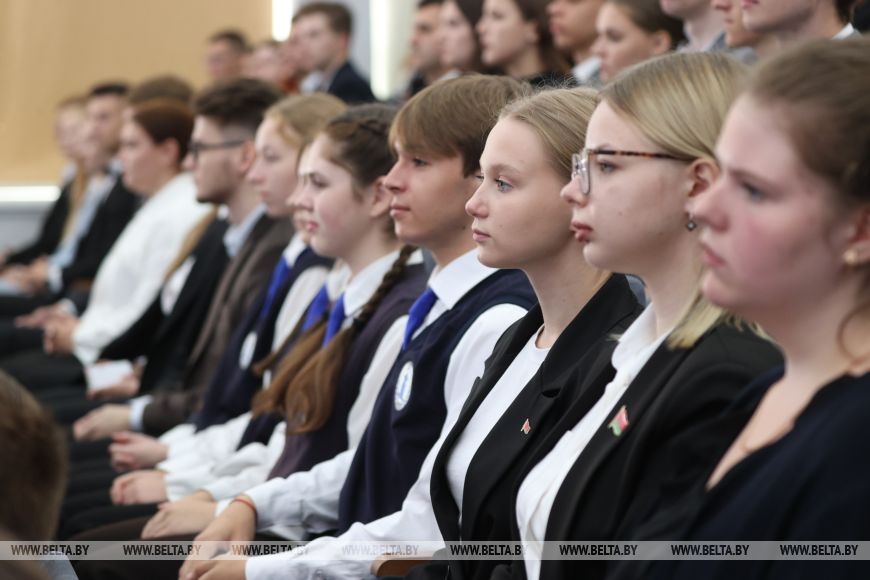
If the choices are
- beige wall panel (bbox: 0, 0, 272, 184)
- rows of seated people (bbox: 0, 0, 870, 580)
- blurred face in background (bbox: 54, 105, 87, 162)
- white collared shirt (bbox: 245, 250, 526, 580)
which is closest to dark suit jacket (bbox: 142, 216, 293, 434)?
rows of seated people (bbox: 0, 0, 870, 580)

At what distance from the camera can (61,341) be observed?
484cm

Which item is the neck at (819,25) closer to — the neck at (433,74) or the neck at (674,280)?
the neck at (674,280)

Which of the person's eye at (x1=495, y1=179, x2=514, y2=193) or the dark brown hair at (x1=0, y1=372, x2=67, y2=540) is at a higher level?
the dark brown hair at (x1=0, y1=372, x2=67, y2=540)

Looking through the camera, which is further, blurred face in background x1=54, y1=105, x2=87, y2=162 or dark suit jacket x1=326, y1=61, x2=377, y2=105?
blurred face in background x1=54, y1=105, x2=87, y2=162

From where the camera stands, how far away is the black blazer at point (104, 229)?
5.89 metres

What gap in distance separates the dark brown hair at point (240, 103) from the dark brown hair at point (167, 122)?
33.5 inches

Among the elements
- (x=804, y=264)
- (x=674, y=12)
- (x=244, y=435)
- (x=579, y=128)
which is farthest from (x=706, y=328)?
(x=674, y=12)

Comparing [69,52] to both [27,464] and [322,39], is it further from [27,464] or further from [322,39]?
[27,464]

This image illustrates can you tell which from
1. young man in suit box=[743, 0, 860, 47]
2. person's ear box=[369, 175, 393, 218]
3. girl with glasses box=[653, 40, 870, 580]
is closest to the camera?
girl with glasses box=[653, 40, 870, 580]

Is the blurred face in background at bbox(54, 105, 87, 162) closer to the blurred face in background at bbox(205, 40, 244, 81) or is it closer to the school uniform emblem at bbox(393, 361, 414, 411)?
the blurred face in background at bbox(205, 40, 244, 81)

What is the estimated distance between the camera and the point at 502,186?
1.92 m

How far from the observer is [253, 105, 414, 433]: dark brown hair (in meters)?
2.55

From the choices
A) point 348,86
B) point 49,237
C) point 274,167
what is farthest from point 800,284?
point 49,237

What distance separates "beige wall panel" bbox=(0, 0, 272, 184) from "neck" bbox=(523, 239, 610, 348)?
7.42m
